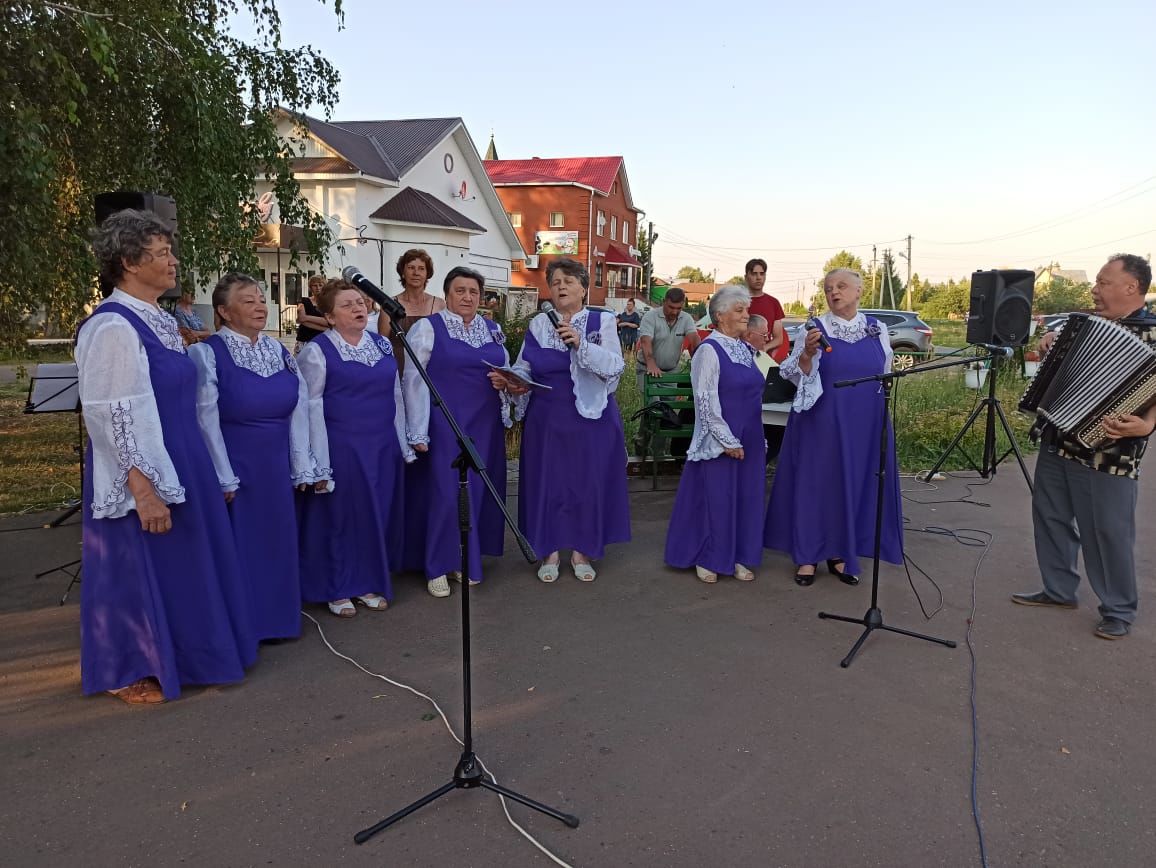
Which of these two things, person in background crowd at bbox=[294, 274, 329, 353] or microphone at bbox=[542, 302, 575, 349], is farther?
microphone at bbox=[542, 302, 575, 349]

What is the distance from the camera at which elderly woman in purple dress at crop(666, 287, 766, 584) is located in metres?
5.23

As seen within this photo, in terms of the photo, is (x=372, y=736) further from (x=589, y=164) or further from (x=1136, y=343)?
(x=589, y=164)

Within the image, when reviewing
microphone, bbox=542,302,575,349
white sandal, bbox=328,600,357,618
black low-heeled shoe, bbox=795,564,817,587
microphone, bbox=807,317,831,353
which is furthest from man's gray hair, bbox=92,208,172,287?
black low-heeled shoe, bbox=795,564,817,587

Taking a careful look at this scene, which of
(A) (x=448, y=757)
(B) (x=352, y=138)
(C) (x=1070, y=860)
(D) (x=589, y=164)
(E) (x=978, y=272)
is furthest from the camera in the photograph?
(D) (x=589, y=164)

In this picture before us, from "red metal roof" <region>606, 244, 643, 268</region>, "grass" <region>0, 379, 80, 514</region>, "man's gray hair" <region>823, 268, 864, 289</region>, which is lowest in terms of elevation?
"grass" <region>0, 379, 80, 514</region>

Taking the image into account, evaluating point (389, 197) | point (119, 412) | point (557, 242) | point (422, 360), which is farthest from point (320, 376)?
point (557, 242)

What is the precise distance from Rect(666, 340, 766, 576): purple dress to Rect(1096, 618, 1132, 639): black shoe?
6.33 feet

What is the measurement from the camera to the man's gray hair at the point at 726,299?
522 centimetres

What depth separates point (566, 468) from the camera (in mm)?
5332

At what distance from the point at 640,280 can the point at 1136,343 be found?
4855 cm

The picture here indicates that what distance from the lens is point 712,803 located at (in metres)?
3.04

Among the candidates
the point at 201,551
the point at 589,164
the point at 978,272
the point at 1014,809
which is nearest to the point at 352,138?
the point at 589,164

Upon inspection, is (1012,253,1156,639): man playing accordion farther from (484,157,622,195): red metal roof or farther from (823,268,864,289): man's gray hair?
(484,157,622,195): red metal roof

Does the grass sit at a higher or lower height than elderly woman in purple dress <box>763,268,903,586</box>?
lower
